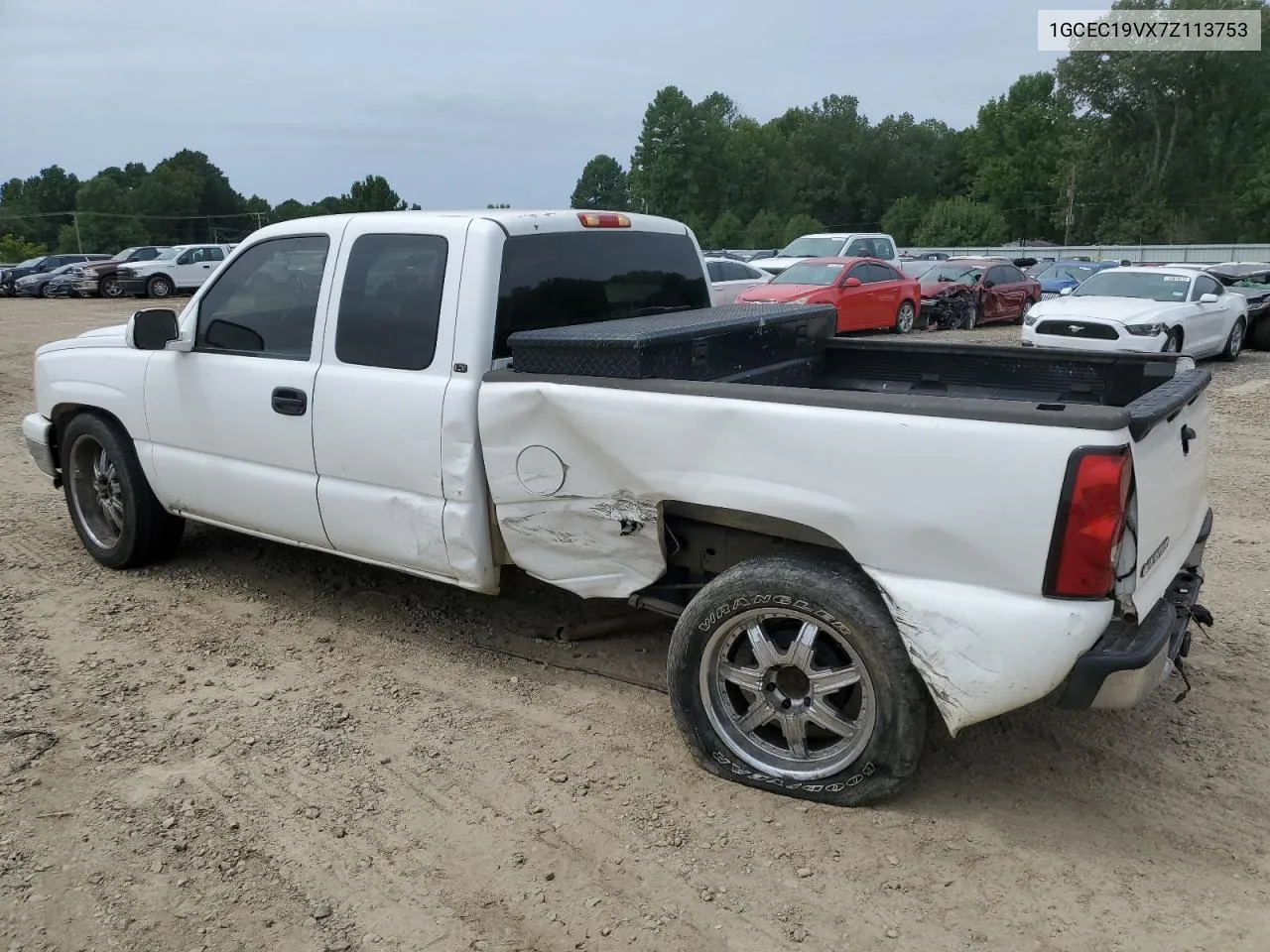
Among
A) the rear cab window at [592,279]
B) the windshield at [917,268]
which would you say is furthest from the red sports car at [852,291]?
the rear cab window at [592,279]

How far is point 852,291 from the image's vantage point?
1847 centimetres

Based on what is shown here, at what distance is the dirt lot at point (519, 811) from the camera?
9.53 ft

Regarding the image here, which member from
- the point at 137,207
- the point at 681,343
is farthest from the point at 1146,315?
the point at 137,207

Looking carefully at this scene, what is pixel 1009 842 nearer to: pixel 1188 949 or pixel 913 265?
pixel 1188 949

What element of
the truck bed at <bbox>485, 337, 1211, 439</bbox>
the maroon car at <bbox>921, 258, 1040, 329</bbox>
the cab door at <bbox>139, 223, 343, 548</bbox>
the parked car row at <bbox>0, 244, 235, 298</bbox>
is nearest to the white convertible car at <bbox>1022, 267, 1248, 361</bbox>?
the maroon car at <bbox>921, 258, 1040, 329</bbox>

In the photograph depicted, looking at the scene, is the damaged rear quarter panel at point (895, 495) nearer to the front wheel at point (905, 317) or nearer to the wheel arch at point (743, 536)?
the wheel arch at point (743, 536)

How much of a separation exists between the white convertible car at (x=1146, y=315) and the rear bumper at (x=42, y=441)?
11.9 meters

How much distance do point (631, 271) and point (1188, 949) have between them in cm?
332

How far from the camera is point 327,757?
3803 millimetres

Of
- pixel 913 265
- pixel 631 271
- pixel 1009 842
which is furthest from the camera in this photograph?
pixel 913 265

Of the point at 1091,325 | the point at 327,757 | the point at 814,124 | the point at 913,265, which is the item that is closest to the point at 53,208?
the point at 814,124

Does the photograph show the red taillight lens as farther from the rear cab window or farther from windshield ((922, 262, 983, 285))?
windshield ((922, 262, 983, 285))

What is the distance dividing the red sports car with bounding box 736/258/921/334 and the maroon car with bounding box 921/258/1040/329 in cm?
143

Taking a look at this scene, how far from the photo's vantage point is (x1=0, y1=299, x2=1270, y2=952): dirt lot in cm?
290
